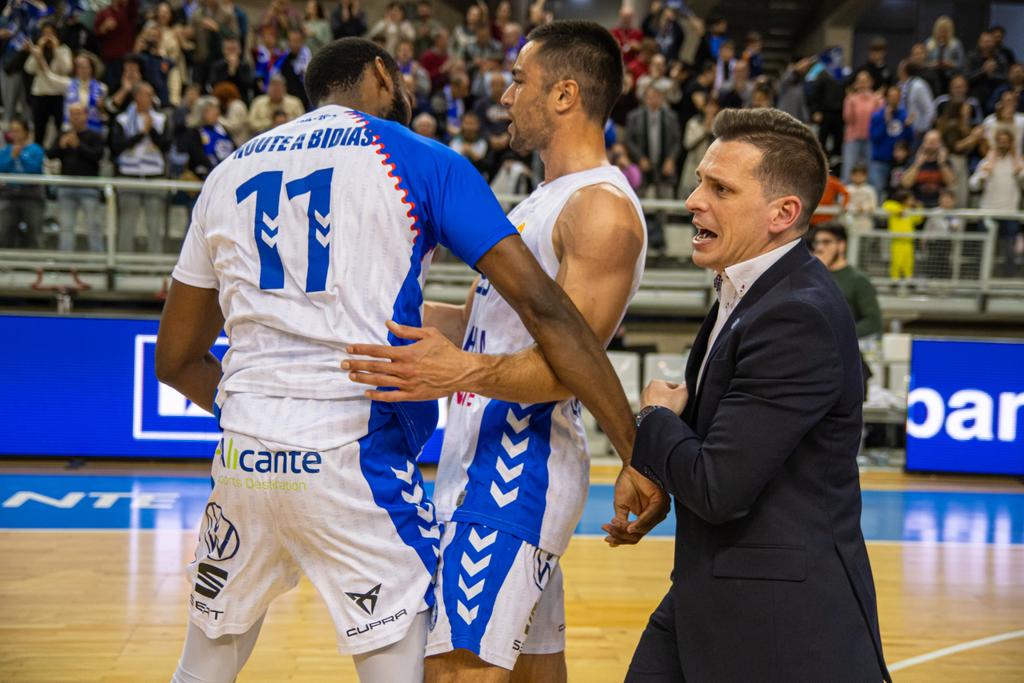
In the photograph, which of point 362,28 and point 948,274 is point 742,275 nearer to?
point 948,274

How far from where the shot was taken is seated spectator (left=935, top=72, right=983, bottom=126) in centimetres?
1413

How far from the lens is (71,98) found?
12.5 meters

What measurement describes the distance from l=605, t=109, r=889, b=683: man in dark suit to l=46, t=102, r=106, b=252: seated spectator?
29.8ft

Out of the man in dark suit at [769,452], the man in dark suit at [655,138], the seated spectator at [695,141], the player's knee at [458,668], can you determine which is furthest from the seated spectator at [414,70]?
the player's knee at [458,668]

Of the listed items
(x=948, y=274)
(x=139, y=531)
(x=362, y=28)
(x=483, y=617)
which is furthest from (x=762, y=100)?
(x=483, y=617)

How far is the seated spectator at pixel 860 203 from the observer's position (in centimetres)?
1117

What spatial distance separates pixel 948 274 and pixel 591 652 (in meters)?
8.00

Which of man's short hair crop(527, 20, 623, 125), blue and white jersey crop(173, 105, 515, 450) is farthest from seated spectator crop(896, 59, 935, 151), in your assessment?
blue and white jersey crop(173, 105, 515, 450)

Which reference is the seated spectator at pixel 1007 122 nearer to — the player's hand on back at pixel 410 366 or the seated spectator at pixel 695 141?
the seated spectator at pixel 695 141

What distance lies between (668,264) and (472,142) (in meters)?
2.66

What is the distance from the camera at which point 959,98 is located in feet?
46.1

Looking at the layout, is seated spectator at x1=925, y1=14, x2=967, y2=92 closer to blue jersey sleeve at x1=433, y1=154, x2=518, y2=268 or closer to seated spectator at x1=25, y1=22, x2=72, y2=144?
seated spectator at x1=25, y1=22, x2=72, y2=144

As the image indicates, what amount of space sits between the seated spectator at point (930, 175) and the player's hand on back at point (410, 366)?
1138 centimetres

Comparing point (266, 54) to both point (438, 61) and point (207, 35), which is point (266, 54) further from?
point (438, 61)
